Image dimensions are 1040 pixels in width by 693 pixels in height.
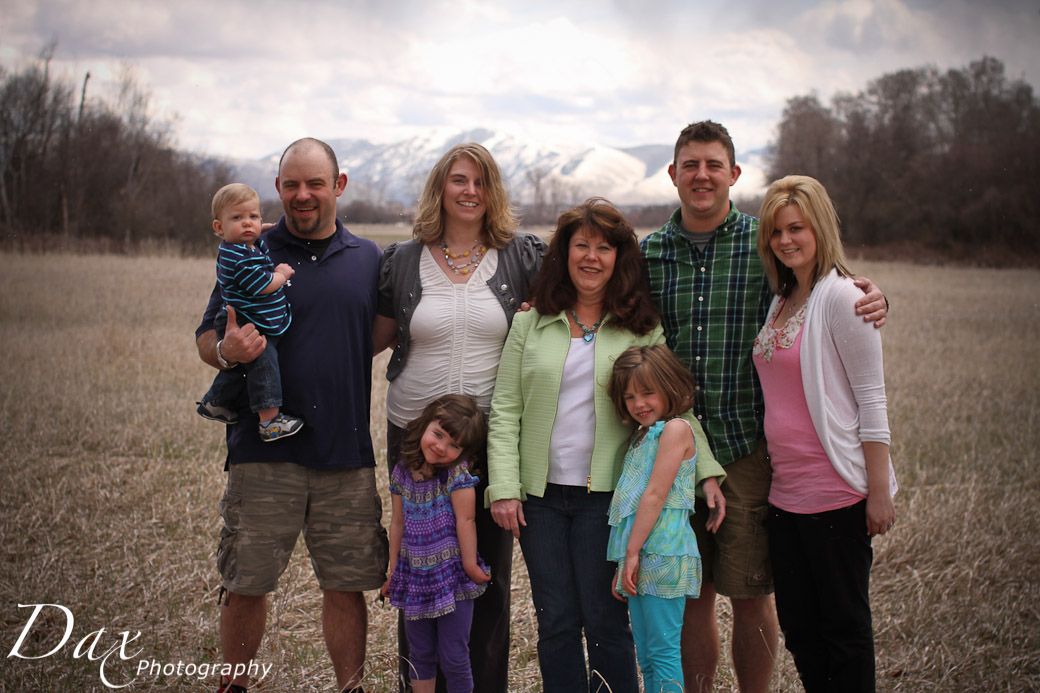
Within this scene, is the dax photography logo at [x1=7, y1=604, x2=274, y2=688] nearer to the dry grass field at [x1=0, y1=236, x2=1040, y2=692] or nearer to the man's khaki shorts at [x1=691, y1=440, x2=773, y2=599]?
the dry grass field at [x1=0, y1=236, x2=1040, y2=692]

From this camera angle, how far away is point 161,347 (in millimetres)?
11266

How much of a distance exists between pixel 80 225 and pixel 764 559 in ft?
113

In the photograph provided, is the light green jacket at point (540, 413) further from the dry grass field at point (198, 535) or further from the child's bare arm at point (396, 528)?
the dry grass field at point (198, 535)

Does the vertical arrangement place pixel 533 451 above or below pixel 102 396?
above

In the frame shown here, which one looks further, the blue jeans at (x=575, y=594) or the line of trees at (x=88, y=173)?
the line of trees at (x=88, y=173)

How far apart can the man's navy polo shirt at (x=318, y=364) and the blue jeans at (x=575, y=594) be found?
93 cm

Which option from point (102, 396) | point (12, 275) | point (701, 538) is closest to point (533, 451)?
point (701, 538)

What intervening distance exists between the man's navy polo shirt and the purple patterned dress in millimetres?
420

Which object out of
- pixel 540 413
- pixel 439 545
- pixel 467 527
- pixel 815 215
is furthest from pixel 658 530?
pixel 815 215

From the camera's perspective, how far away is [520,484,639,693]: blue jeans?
2969 mm

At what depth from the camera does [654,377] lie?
2.94 metres

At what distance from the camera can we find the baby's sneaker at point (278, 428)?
3.24m

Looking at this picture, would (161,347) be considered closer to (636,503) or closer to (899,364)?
(636,503)

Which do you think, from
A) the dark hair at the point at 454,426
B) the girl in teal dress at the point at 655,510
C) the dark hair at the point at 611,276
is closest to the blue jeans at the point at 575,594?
the girl in teal dress at the point at 655,510
